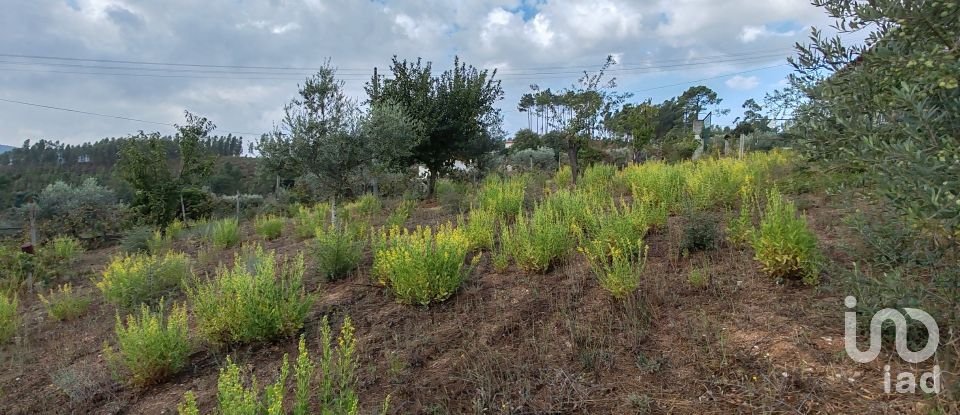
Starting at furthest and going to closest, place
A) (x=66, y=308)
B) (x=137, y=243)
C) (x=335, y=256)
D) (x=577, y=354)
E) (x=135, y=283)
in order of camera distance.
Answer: (x=137, y=243)
(x=66, y=308)
(x=135, y=283)
(x=335, y=256)
(x=577, y=354)

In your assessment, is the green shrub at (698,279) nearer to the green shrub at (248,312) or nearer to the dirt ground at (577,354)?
the dirt ground at (577,354)

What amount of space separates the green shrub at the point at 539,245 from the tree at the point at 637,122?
8.62 meters

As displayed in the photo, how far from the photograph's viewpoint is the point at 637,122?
12.6 metres

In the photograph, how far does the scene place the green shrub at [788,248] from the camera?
3111 millimetres

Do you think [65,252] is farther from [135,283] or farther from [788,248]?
[788,248]

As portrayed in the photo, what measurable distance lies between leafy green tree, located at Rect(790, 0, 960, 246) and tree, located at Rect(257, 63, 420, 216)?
6.05 m

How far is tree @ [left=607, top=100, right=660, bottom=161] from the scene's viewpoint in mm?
12664

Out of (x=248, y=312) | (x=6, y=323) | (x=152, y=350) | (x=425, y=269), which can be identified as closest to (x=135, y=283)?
(x=6, y=323)

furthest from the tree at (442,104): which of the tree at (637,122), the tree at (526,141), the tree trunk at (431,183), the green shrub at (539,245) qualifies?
the tree at (526,141)

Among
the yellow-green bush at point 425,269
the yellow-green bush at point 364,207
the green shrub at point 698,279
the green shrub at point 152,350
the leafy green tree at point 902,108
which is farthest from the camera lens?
the yellow-green bush at point 364,207

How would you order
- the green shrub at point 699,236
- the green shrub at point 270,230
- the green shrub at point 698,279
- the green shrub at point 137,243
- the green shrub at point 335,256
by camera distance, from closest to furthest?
the green shrub at point 698,279, the green shrub at point 699,236, the green shrub at point 335,256, the green shrub at point 137,243, the green shrub at point 270,230

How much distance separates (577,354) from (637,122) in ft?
36.0

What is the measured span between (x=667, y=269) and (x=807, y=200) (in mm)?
3010

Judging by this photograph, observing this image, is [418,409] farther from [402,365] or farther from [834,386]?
[834,386]
